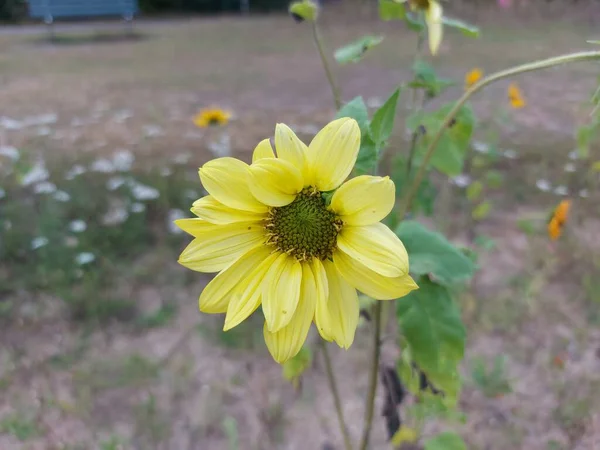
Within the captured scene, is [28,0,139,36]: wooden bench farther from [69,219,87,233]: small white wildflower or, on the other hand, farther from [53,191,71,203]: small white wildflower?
[69,219,87,233]: small white wildflower

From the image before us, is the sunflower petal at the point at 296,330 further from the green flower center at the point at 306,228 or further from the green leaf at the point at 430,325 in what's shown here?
the green leaf at the point at 430,325

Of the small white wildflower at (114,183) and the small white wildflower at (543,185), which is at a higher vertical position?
the small white wildflower at (543,185)

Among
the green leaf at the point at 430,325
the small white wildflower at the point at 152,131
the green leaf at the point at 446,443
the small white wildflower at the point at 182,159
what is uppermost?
the green leaf at the point at 430,325

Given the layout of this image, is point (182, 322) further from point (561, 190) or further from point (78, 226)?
point (561, 190)

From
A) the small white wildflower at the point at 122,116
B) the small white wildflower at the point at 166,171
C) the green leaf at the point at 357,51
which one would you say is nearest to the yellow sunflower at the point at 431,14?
the green leaf at the point at 357,51

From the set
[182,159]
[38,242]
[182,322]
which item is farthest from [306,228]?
[182,159]

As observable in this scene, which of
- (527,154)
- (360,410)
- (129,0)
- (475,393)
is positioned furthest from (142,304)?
(129,0)

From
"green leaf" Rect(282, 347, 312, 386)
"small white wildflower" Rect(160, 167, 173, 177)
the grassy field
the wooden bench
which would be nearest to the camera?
"green leaf" Rect(282, 347, 312, 386)

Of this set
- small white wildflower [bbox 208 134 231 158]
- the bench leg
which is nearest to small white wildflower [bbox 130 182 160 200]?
small white wildflower [bbox 208 134 231 158]
